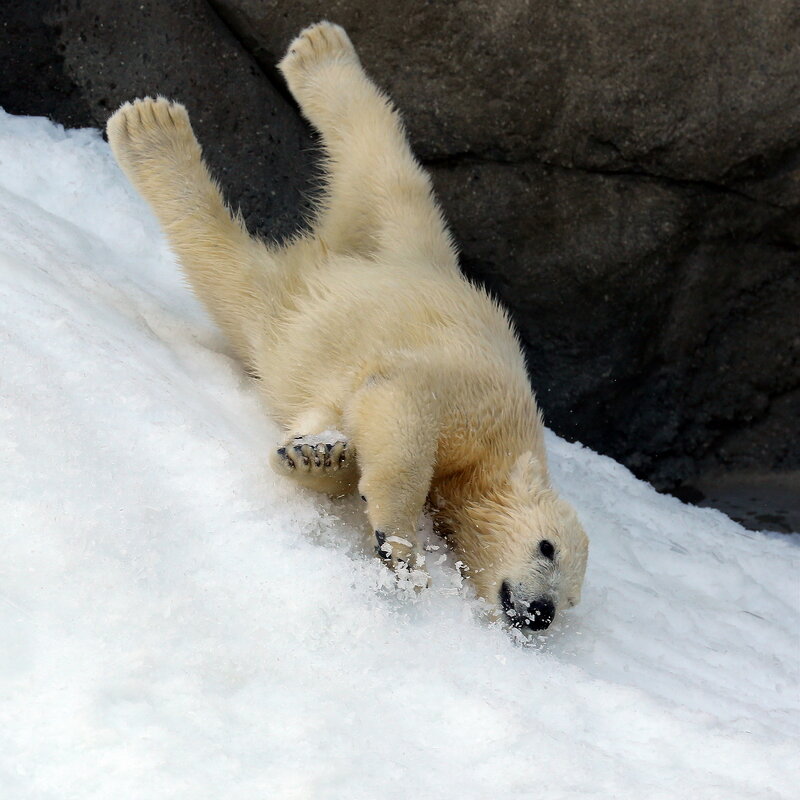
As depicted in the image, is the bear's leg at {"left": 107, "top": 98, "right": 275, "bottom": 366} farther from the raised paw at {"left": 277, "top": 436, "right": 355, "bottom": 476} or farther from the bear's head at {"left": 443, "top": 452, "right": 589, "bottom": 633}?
the bear's head at {"left": 443, "top": 452, "right": 589, "bottom": 633}

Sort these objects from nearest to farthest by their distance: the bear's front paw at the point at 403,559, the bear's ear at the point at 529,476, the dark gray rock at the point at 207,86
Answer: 1. the bear's front paw at the point at 403,559
2. the bear's ear at the point at 529,476
3. the dark gray rock at the point at 207,86

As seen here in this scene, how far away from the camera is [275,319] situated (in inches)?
138

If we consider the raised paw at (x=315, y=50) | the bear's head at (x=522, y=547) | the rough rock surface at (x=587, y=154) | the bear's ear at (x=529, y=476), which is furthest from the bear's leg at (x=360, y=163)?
the bear's head at (x=522, y=547)

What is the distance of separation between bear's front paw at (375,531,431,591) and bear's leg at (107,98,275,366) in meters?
1.21

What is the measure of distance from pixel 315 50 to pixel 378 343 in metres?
1.51

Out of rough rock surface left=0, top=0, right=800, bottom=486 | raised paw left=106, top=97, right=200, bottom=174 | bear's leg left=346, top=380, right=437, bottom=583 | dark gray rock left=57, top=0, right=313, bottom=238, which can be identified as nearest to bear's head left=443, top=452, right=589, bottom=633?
bear's leg left=346, top=380, right=437, bottom=583

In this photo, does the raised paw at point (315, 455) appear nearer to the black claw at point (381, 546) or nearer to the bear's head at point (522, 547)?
the black claw at point (381, 546)

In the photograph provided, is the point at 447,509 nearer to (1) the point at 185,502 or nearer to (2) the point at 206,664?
(1) the point at 185,502

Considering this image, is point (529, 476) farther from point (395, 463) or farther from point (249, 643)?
point (249, 643)

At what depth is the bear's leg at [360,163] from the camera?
12.6 feet

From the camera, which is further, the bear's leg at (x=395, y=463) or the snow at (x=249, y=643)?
the bear's leg at (x=395, y=463)

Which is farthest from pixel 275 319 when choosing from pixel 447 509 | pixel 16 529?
pixel 16 529

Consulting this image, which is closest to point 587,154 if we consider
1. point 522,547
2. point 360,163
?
point 360,163

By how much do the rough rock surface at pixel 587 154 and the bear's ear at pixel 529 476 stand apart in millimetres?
1760
